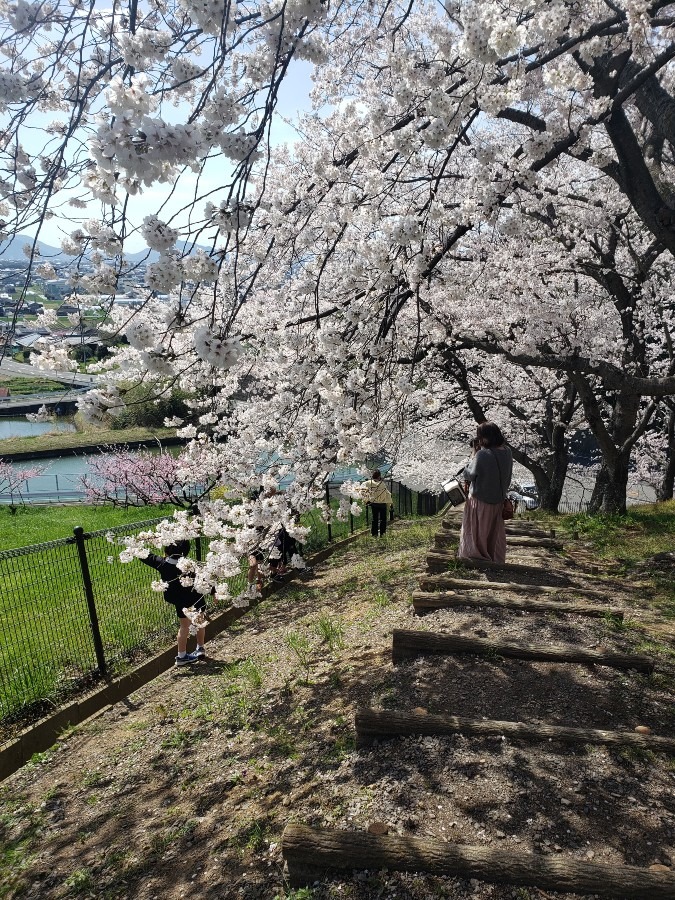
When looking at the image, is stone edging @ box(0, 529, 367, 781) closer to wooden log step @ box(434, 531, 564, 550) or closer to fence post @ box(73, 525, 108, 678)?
fence post @ box(73, 525, 108, 678)

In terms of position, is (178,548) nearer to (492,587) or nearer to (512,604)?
(492,587)

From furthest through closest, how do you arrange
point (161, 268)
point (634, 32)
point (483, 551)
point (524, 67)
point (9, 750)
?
point (483, 551) < point (9, 750) < point (524, 67) < point (634, 32) < point (161, 268)

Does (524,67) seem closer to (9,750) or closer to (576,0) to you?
(576,0)

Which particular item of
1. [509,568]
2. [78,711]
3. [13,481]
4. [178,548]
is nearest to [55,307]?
[178,548]

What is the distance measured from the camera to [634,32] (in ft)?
11.4

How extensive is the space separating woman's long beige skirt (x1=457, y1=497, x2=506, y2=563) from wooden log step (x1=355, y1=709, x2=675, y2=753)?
289cm

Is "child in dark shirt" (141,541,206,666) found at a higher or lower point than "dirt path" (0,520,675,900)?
higher

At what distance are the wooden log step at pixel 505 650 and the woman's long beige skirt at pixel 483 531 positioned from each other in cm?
200

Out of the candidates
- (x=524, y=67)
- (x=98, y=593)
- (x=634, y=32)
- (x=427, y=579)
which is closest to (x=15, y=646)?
(x=98, y=593)

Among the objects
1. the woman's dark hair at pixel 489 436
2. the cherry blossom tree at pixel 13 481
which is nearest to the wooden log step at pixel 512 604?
the woman's dark hair at pixel 489 436

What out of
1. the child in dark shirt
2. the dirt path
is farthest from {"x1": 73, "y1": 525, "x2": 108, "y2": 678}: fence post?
the dirt path

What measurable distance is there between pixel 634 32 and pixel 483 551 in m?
4.39

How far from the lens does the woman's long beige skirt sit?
5.89 m

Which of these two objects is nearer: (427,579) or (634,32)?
(634,32)
